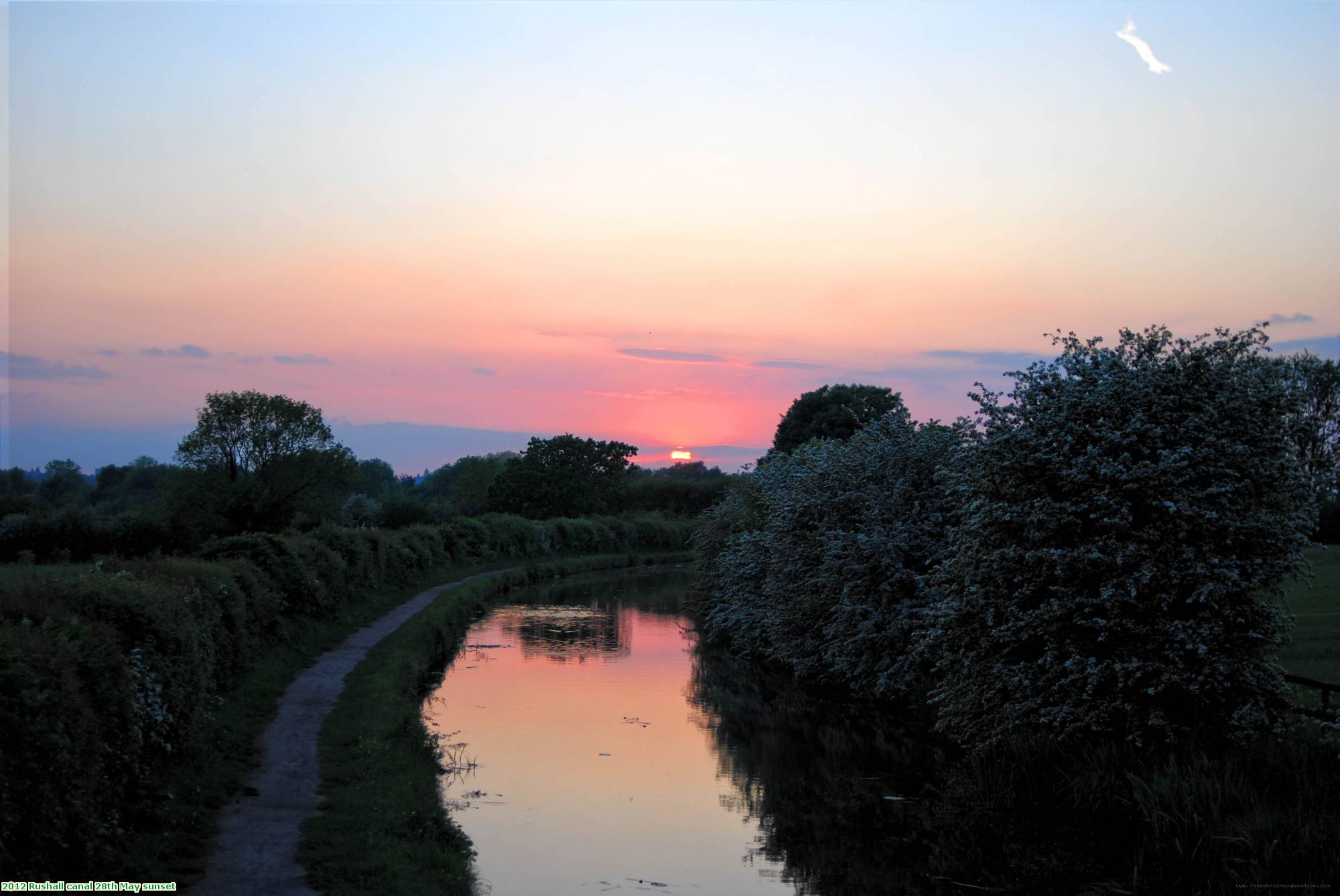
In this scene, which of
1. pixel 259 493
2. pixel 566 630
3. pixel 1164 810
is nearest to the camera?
pixel 1164 810

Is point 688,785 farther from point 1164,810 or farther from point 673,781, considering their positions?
point 1164,810

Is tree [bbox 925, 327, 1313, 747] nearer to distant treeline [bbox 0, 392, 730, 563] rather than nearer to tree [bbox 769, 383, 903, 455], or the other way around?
distant treeline [bbox 0, 392, 730, 563]

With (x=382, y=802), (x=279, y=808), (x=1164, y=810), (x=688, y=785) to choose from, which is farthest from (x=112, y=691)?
(x=1164, y=810)

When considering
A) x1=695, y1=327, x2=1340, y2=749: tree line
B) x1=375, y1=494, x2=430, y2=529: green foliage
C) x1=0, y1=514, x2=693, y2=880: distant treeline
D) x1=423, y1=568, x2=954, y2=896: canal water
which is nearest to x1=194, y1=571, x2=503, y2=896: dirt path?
x1=0, y1=514, x2=693, y2=880: distant treeline

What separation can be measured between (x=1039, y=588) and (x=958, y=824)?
320 centimetres

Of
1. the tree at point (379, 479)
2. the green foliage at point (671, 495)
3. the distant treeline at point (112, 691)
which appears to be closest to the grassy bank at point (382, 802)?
the distant treeline at point (112, 691)

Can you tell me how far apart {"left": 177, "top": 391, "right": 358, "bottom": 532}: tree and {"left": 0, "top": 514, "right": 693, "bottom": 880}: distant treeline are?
3531 cm

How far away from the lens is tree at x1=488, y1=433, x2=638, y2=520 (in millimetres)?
79500

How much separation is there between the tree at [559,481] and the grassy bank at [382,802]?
189ft

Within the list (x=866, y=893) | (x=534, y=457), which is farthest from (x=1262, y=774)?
(x=534, y=457)

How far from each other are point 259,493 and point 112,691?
159 feet

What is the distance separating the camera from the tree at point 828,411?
66750mm

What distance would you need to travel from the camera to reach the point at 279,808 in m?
10.9

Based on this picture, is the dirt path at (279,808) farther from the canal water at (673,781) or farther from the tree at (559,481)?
the tree at (559,481)
